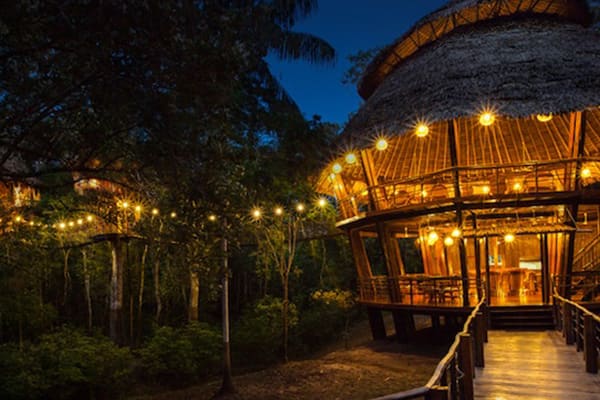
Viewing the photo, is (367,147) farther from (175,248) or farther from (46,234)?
(46,234)

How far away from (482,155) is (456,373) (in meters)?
14.9

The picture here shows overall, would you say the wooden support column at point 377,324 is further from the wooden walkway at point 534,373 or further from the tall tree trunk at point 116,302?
the tall tree trunk at point 116,302

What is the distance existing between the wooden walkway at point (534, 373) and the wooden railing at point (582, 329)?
179mm

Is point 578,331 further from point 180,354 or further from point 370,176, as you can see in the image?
point 180,354

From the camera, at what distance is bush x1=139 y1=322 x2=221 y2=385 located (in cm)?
1478

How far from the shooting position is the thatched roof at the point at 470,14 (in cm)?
1502

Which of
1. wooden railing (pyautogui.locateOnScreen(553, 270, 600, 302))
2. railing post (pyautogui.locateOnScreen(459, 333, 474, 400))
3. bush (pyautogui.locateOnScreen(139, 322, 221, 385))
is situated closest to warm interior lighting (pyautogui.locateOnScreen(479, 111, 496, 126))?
wooden railing (pyautogui.locateOnScreen(553, 270, 600, 302))

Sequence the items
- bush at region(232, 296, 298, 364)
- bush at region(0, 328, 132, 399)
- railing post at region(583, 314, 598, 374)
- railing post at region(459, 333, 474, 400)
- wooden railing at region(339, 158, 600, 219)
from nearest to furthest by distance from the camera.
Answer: railing post at region(459, 333, 474, 400) → railing post at region(583, 314, 598, 374) → wooden railing at region(339, 158, 600, 219) → bush at region(0, 328, 132, 399) → bush at region(232, 296, 298, 364)

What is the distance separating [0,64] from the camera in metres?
4.62

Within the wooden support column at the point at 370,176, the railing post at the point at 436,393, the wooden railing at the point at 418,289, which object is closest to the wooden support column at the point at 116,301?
the wooden railing at the point at 418,289

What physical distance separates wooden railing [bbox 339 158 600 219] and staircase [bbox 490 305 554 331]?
2.73 m

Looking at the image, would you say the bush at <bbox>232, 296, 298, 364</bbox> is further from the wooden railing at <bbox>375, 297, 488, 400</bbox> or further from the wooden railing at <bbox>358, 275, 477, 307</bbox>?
the wooden railing at <bbox>375, 297, 488, 400</bbox>

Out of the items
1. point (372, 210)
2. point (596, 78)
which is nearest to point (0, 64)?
point (372, 210)

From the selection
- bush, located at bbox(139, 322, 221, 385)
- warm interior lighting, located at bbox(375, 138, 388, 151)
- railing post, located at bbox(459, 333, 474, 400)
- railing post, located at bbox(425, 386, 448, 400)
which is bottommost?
bush, located at bbox(139, 322, 221, 385)
